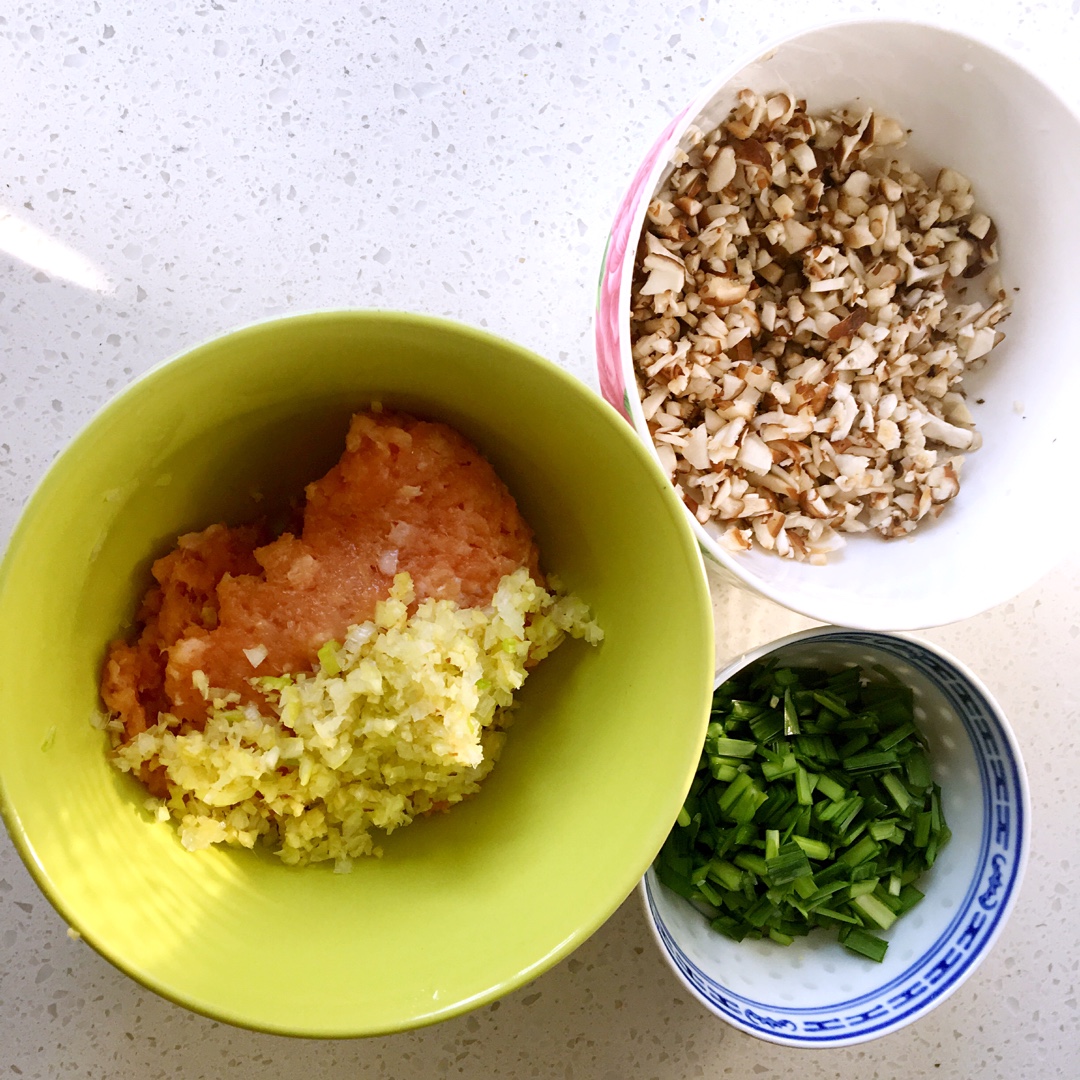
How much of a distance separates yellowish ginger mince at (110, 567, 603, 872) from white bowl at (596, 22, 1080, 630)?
22cm

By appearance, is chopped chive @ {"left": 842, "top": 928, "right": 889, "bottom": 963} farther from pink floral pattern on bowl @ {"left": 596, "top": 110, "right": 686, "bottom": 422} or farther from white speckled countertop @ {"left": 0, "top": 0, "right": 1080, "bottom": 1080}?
pink floral pattern on bowl @ {"left": 596, "top": 110, "right": 686, "bottom": 422}

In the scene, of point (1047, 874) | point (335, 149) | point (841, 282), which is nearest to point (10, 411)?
point (335, 149)

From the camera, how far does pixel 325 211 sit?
40.0 inches

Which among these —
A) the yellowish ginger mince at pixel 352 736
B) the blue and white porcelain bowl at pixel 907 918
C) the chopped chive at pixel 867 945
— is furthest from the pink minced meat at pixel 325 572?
the chopped chive at pixel 867 945

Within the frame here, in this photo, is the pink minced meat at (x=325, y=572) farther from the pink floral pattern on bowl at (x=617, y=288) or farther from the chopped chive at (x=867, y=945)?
the chopped chive at (x=867, y=945)

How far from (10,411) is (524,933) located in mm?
701

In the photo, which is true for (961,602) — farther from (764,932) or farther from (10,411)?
(10,411)

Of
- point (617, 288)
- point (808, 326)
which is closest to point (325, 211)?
point (617, 288)

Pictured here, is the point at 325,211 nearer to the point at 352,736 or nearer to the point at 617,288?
the point at 617,288

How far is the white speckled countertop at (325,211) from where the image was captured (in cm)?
100

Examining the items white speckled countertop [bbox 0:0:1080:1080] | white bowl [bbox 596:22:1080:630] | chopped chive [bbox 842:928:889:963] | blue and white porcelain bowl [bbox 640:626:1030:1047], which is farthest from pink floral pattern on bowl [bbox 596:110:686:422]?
chopped chive [bbox 842:928:889:963]

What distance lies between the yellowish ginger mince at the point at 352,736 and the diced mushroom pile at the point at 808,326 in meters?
0.25

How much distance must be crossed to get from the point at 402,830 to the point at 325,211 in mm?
613

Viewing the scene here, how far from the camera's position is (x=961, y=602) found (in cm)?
95
